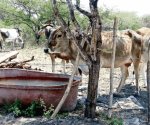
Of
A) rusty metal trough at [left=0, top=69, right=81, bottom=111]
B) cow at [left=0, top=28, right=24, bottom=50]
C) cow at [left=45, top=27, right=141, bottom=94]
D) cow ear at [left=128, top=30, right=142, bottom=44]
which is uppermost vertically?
cow at [left=0, top=28, right=24, bottom=50]

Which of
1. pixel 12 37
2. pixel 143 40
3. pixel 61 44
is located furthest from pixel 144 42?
pixel 12 37

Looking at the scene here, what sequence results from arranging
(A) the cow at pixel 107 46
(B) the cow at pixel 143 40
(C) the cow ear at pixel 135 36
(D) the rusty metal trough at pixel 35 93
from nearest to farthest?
(D) the rusty metal trough at pixel 35 93
(A) the cow at pixel 107 46
(B) the cow at pixel 143 40
(C) the cow ear at pixel 135 36

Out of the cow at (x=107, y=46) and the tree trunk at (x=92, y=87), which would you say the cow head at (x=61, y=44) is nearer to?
the cow at (x=107, y=46)

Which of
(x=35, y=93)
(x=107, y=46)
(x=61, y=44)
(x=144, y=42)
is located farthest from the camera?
(x=61, y=44)

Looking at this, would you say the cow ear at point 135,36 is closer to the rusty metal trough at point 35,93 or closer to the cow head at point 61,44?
the cow head at point 61,44

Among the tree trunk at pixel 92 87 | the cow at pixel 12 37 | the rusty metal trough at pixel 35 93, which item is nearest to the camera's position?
the tree trunk at pixel 92 87

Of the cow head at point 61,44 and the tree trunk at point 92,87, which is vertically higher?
the cow head at point 61,44

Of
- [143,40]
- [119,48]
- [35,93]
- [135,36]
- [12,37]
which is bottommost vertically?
[35,93]

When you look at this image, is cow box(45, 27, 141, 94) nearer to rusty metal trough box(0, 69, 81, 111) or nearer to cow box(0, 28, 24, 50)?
rusty metal trough box(0, 69, 81, 111)

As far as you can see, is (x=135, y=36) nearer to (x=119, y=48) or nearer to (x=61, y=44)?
(x=119, y=48)

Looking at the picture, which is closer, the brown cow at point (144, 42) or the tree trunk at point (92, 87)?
the tree trunk at point (92, 87)

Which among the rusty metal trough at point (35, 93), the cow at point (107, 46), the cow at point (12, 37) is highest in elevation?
the cow at point (12, 37)

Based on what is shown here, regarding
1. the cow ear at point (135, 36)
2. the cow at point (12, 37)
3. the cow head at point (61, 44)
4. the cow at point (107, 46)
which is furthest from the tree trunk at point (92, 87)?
the cow at point (12, 37)

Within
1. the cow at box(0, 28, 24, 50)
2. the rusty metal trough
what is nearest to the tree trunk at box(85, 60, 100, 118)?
the rusty metal trough
